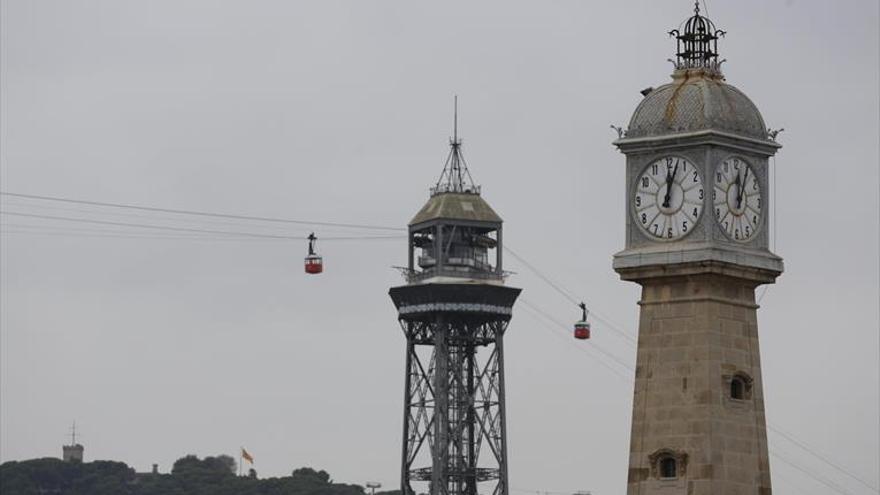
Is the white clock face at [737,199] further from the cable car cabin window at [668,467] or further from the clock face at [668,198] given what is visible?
the cable car cabin window at [668,467]

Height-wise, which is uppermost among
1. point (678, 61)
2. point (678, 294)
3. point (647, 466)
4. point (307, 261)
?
point (307, 261)

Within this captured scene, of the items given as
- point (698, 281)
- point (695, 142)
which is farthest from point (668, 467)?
point (695, 142)

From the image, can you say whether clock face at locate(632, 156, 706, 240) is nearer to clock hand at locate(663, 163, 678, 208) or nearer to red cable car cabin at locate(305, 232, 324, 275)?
clock hand at locate(663, 163, 678, 208)

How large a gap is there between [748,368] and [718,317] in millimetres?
1805

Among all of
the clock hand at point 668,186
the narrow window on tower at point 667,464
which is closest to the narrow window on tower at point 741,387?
the narrow window on tower at point 667,464

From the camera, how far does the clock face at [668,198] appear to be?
82875 mm

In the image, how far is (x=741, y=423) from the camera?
8238 centimetres

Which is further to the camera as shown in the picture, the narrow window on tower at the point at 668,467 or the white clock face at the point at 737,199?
the white clock face at the point at 737,199

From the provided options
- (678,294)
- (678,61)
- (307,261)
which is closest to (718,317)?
(678,294)

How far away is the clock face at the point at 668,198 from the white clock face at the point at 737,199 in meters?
0.65

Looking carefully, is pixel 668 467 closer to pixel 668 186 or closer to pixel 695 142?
pixel 668 186

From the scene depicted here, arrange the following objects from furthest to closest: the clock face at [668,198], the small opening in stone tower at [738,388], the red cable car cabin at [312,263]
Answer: the red cable car cabin at [312,263] → the clock face at [668,198] → the small opening in stone tower at [738,388]

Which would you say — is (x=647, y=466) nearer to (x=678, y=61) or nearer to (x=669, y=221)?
(x=669, y=221)

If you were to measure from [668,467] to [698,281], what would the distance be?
5650 mm
